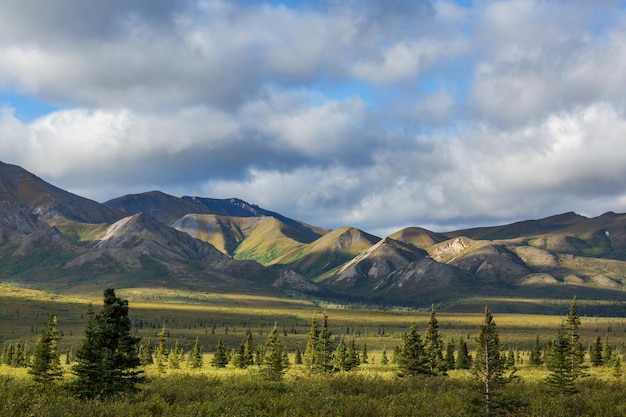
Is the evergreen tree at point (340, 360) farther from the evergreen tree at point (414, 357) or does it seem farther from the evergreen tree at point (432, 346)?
the evergreen tree at point (414, 357)

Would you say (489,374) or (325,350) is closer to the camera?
(489,374)

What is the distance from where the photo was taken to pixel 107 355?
2542 cm

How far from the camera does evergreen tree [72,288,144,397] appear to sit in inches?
998

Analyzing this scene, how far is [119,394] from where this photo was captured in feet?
82.7

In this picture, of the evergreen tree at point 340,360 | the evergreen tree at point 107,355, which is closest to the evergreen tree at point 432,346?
the evergreen tree at point 340,360

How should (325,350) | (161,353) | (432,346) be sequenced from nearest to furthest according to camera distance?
(432,346), (325,350), (161,353)

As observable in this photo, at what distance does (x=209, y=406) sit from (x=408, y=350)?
3675 cm

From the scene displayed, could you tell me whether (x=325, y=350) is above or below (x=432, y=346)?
below

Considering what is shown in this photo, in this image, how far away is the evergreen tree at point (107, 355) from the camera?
998 inches

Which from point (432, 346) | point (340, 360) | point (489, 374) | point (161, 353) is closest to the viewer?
point (489, 374)

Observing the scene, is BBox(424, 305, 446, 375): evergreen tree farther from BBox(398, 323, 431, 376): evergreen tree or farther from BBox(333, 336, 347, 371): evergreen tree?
BBox(333, 336, 347, 371): evergreen tree

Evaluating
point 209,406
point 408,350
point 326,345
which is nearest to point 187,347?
point 326,345

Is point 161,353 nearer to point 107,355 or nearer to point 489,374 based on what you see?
point 107,355

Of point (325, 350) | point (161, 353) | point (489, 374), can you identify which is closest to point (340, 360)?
point (325, 350)
